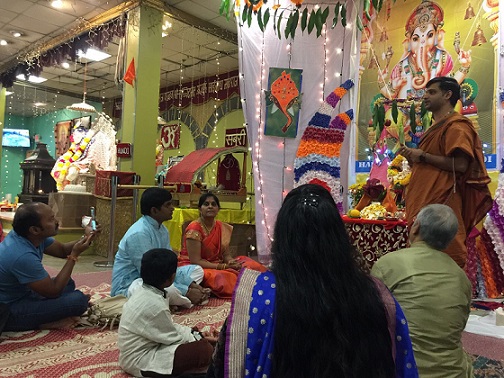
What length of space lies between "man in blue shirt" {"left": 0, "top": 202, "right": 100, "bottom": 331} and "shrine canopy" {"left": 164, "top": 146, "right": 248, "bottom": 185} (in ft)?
10.9

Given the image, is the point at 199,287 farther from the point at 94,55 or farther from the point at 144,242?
the point at 94,55

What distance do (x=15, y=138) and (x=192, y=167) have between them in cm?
1138

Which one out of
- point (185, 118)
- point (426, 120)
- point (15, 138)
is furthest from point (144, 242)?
point (15, 138)

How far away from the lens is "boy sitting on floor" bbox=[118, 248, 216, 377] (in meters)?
1.92

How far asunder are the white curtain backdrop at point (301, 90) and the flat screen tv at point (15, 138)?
12.4 meters

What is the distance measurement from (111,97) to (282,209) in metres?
12.5

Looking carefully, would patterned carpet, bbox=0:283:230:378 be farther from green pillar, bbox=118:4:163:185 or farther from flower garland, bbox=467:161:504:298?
green pillar, bbox=118:4:163:185

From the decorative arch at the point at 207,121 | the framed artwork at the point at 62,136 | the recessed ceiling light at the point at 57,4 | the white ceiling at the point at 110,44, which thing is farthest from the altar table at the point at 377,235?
the framed artwork at the point at 62,136

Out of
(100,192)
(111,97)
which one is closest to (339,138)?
(100,192)

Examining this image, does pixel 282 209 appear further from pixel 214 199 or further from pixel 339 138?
pixel 339 138

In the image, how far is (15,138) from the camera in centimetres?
1473

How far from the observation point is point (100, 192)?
583 cm

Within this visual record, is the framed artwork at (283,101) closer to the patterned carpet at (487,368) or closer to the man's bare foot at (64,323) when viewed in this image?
the man's bare foot at (64,323)

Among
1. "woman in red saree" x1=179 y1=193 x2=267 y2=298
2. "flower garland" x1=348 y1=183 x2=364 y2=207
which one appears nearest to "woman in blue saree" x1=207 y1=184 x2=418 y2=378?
"woman in red saree" x1=179 y1=193 x2=267 y2=298
